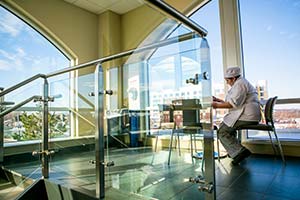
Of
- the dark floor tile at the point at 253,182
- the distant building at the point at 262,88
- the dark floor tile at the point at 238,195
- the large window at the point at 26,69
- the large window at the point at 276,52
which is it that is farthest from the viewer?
the distant building at the point at 262,88

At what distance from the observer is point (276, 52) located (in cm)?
307

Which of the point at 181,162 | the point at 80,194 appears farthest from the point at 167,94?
the point at 80,194

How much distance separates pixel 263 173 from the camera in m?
2.13

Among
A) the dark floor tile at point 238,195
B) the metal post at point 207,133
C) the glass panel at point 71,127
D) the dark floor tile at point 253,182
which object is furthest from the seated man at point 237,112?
the glass panel at point 71,127

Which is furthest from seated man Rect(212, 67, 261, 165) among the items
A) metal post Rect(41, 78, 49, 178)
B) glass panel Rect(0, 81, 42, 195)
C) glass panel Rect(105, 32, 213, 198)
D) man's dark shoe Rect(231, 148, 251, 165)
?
glass panel Rect(0, 81, 42, 195)

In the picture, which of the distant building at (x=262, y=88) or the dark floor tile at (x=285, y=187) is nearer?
the dark floor tile at (x=285, y=187)

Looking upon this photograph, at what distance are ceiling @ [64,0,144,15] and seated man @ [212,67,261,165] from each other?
2.71m

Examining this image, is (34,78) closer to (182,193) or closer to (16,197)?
(16,197)

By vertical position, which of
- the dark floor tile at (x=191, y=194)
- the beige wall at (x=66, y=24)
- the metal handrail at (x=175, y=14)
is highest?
the beige wall at (x=66, y=24)

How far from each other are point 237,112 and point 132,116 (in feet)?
4.30

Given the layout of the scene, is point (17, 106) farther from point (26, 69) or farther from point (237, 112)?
point (237, 112)

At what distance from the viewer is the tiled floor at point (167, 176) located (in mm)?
1606

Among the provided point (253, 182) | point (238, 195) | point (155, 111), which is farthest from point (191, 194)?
point (155, 111)

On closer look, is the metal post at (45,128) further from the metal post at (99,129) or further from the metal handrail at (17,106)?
the metal post at (99,129)
